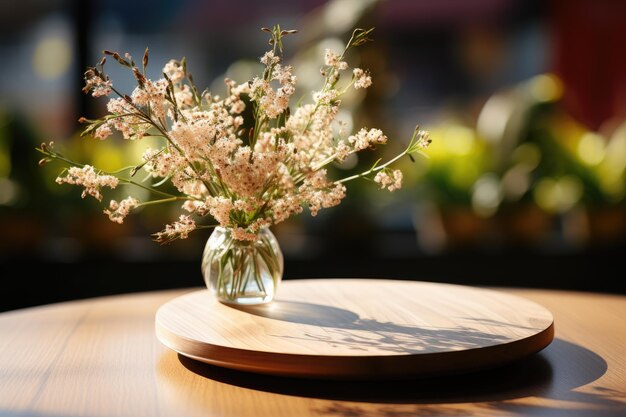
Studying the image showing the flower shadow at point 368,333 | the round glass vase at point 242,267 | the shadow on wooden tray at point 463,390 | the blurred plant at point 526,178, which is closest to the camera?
the shadow on wooden tray at point 463,390

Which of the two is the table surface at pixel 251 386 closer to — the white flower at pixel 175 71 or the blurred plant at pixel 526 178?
the white flower at pixel 175 71

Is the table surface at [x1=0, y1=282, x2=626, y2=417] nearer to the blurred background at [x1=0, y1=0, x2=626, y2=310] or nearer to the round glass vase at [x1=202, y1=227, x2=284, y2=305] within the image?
the round glass vase at [x1=202, y1=227, x2=284, y2=305]

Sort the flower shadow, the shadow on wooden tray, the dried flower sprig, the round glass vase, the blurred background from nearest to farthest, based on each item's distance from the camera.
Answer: the shadow on wooden tray
the flower shadow
the dried flower sprig
the round glass vase
the blurred background

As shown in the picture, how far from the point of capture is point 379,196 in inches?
130

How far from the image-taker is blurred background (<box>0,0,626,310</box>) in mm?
2936

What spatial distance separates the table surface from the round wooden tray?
0.10 feet

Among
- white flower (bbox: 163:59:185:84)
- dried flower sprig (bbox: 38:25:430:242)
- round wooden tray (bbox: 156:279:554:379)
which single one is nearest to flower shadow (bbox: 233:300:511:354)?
round wooden tray (bbox: 156:279:554:379)

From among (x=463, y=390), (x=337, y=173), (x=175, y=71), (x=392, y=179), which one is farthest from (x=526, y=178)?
(x=463, y=390)

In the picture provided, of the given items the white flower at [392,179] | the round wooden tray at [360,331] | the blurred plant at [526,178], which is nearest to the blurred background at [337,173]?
the blurred plant at [526,178]

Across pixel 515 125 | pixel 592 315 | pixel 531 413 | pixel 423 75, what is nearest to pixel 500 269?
pixel 515 125

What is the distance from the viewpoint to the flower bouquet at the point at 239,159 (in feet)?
3.98

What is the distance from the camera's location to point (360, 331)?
1181mm

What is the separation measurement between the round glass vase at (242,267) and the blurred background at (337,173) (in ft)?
5.07

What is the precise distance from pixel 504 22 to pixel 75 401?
10.2 ft
